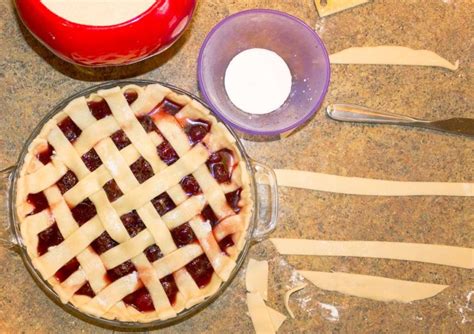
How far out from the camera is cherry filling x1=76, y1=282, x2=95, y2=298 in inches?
47.3

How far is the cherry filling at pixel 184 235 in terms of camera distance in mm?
1208

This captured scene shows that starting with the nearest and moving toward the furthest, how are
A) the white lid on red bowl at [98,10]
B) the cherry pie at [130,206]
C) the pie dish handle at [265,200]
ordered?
the white lid on red bowl at [98,10]
the cherry pie at [130,206]
the pie dish handle at [265,200]

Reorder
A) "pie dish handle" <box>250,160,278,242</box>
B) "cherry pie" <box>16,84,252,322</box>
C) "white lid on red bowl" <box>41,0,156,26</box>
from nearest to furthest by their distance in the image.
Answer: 1. "white lid on red bowl" <box>41,0,156,26</box>
2. "cherry pie" <box>16,84,252,322</box>
3. "pie dish handle" <box>250,160,278,242</box>

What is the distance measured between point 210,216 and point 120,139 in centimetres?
20

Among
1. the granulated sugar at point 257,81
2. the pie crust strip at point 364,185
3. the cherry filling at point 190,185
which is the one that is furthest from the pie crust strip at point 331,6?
the cherry filling at point 190,185

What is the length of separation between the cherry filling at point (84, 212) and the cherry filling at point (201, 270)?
182 millimetres

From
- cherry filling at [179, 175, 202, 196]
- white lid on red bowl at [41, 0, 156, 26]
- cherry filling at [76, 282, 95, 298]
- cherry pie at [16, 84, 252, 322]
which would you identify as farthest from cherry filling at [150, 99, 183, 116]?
cherry filling at [76, 282, 95, 298]

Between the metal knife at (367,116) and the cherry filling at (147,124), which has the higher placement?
the cherry filling at (147,124)

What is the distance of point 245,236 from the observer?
1.23 metres

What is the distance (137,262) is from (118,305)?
0.08 meters

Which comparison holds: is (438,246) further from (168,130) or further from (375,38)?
(168,130)

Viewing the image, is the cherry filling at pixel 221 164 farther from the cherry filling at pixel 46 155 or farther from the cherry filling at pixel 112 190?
the cherry filling at pixel 46 155

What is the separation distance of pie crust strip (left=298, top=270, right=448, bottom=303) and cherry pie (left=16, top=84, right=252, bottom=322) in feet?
0.73

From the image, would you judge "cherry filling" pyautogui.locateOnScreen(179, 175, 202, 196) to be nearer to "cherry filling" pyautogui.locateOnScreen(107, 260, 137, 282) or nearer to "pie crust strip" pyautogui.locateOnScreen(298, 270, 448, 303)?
"cherry filling" pyautogui.locateOnScreen(107, 260, 137, 282)
